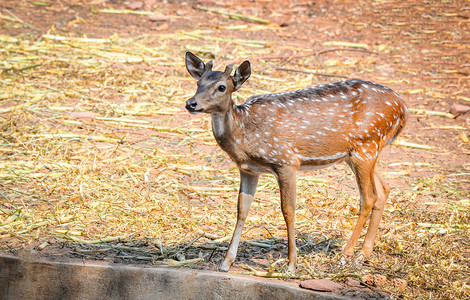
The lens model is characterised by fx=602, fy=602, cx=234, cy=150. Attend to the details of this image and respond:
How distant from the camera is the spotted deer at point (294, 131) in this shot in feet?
17.6

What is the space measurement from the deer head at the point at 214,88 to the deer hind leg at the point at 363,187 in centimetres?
141

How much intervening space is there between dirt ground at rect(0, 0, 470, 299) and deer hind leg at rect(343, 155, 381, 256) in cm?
36

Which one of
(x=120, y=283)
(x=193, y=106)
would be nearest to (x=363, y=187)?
(x=193, y=106)

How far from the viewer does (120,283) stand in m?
5.19

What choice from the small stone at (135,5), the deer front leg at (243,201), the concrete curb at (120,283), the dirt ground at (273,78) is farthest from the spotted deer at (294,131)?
the small stone at (135,5)

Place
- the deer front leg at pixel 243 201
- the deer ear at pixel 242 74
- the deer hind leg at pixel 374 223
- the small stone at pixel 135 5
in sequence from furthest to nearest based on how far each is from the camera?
the small stone at pixel 135 5 → the deer hind leg at pixel 374 223 → the deer front leg at pixel 243 201 → the deer ear at pixel 242 74

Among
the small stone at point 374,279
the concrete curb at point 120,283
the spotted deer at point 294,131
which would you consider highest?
the spotted deer at point 294,131

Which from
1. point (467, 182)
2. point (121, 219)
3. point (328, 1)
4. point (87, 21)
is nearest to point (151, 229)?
point (121, 219)

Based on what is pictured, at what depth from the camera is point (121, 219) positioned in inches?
257

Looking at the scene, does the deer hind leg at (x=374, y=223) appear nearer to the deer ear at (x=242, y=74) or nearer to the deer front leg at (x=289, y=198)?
the deer front leg at (x=289, y=198)

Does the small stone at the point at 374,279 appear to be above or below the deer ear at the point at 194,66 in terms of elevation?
below

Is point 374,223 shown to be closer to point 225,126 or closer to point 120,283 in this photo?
point 225,126

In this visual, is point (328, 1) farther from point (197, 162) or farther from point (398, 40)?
point (197, 162)

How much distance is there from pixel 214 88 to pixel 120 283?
1.86 meters
